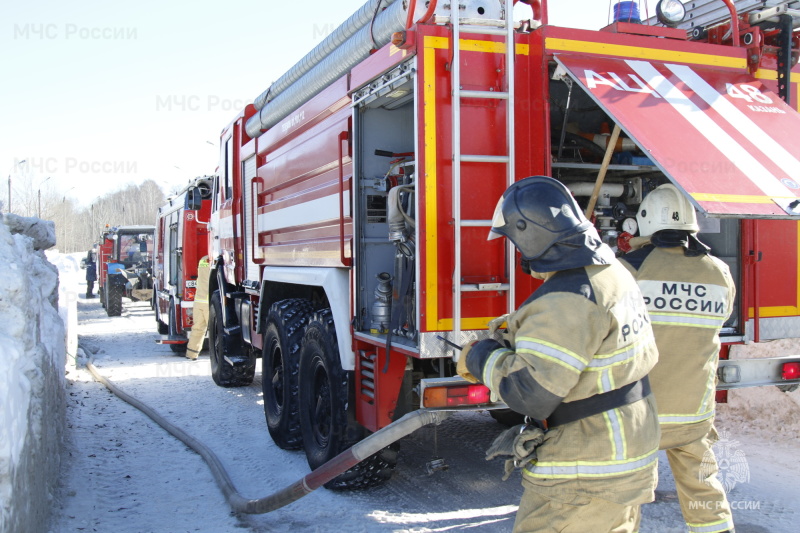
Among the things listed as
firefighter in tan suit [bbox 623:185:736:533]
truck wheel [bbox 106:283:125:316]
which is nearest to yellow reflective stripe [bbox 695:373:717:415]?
firefighter in tan suit [bbox 623:185:736:533]

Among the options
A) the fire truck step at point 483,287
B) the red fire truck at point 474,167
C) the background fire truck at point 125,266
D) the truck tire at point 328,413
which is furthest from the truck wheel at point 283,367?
the background fire truck at point 125,266

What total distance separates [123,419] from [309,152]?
3.42 metres

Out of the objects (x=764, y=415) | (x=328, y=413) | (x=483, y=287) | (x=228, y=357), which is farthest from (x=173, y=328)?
(x=483, y=287)

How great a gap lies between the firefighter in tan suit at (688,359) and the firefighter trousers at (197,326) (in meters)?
7.30

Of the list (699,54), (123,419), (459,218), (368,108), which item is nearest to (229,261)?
(123,419)

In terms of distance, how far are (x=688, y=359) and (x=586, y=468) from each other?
4.05ft

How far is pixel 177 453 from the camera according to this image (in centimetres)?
573

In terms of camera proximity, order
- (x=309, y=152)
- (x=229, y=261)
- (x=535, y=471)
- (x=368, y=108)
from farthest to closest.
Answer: (x=229, y=261) → (x=309, y=152) → (x=368, y=108) → (x=535, y=471)

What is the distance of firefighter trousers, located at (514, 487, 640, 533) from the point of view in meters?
2.23

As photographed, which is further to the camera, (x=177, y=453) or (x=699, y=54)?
(x=177, y=453)

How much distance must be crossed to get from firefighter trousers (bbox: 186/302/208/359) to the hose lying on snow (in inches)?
165

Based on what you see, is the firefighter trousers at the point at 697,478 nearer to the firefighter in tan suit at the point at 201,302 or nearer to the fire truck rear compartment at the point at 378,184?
the fire truck rear compartment at the point at 378,184

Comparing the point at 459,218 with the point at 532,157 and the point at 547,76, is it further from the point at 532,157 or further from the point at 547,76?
the point at 547,76

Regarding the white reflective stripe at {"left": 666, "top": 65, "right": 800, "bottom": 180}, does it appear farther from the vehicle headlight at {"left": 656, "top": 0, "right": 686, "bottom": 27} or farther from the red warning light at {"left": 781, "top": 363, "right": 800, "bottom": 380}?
the red warning light at {"left": 781, "top": 363, "right": 800, "bottom": 380}
